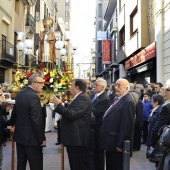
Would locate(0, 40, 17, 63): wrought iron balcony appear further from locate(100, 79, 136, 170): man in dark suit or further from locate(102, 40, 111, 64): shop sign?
locate(100, 79, 136, 170): man in dark suit

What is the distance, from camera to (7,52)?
22.2 metres

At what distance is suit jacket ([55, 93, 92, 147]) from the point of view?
4723 mm

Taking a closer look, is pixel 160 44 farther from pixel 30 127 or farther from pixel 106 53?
pixel 106 53

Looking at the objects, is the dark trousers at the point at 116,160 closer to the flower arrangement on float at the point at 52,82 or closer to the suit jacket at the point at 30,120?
the suit jacket at the point at 30,120

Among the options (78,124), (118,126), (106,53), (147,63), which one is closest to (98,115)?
(78,124)

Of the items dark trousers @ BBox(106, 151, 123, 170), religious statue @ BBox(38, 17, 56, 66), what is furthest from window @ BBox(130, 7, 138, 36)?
dark trousers @ BBox(106, 151, 123, 170)

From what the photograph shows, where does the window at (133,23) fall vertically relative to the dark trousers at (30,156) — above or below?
above

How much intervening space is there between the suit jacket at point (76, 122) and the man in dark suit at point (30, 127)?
36 cm

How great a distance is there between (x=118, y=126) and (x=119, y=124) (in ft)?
0.12

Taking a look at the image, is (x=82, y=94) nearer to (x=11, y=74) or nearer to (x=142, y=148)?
(x=142, y=148)

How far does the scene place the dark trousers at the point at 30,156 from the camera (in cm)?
496

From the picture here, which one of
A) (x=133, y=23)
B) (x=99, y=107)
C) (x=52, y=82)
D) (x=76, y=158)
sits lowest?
(x=76, y=158)

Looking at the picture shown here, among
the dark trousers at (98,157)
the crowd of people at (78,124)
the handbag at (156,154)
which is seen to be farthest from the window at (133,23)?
the handbag at (156,154)

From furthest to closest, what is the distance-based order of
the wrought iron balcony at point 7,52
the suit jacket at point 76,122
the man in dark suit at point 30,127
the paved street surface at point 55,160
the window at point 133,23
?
the wrought iron balcony at point 7,52, the window at point 133,23, the paved street surface at point 55,160, the man in dark suit at point 30,127, the suit jacket at point 76,122
